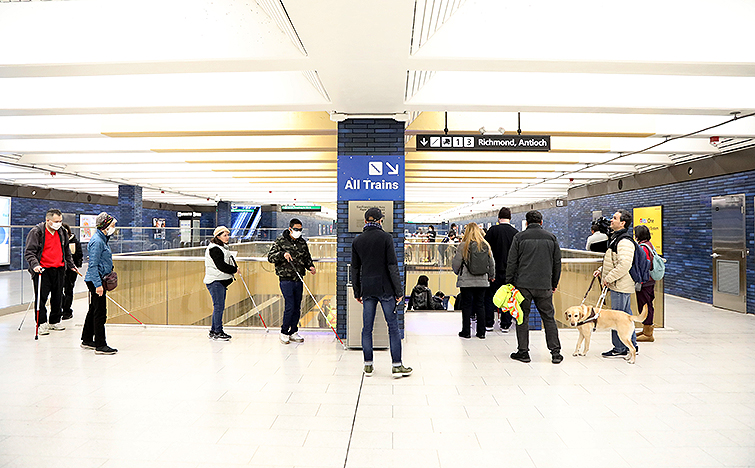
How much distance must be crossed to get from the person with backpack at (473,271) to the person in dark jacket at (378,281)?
2016mm

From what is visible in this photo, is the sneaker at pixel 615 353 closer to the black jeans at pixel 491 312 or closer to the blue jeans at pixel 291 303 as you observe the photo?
the black jeans at pixel 491 312

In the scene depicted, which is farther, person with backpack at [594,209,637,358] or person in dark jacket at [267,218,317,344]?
person in dark jacket at [267,218,317,344]

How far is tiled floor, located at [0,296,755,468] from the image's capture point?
321cm

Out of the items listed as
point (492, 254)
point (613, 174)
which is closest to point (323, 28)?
point (492, 254)

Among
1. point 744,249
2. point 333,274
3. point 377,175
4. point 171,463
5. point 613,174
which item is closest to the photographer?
point 171,463

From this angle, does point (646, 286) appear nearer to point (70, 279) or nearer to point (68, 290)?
point (70, 279)

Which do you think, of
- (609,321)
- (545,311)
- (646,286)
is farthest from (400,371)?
(646,286)

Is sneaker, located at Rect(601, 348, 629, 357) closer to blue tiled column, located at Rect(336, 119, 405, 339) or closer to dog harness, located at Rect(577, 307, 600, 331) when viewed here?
dog harness, located at Rect(577, 307, 600, 331)

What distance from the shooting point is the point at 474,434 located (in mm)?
3535

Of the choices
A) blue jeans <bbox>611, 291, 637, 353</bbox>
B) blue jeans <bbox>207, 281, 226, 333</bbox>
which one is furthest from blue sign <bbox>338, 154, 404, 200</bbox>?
blue jeans <bbox>611, 291, 637, 353</bbox>

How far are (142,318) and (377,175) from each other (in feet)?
16.5

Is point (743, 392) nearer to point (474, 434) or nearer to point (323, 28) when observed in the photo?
point (474, 434)

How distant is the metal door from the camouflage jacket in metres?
Result: 9.30

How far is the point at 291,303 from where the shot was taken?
20.8 ft
